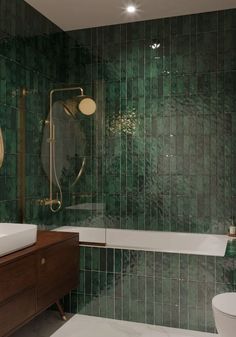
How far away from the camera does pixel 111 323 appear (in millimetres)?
2975

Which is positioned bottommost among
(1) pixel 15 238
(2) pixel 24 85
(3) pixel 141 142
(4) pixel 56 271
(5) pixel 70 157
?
(4) pixel 56 271

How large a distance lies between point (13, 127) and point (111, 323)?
1.90 metres

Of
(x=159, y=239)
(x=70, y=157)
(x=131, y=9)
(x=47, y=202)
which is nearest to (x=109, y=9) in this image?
(x=131, y=9)

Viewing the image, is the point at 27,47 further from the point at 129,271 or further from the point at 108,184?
the point at 129,271

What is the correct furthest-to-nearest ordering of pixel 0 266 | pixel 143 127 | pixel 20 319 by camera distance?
pixel 143 127, pixel 20 319, pixel 0 266

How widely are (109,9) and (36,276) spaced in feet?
8.73

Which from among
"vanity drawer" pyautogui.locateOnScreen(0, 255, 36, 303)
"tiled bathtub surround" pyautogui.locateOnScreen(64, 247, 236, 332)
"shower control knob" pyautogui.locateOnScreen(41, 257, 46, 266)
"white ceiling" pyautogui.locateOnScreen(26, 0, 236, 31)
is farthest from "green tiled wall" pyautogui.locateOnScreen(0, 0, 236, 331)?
"vanity drawer" pyautogui.locateOnScreen(0, 255, 36, 303)

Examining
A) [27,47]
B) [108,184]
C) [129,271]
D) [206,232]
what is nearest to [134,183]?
[108,184]

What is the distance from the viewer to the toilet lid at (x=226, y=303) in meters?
2.27

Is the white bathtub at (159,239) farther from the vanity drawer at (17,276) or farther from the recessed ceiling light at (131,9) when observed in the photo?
the recessed ceiling light at (131,9)

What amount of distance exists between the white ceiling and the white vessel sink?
7.08 feet

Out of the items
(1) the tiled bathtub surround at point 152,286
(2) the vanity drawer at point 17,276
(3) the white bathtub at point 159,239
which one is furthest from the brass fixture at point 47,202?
(2) the vanity drawer at point 17,276

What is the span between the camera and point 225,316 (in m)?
2.20

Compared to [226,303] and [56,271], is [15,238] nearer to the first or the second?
[56,271]
